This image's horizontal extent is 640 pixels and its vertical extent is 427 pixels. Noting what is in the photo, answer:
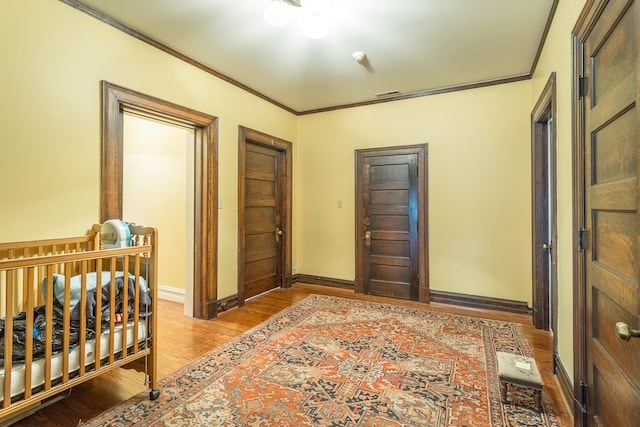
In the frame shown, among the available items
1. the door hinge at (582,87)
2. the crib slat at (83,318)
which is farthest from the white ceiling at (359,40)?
the crib slat at (83,318)

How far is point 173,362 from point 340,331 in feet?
4.72

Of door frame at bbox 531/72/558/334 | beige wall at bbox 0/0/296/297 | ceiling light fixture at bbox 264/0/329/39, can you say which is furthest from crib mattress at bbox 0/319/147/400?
door frame at bbox 531/72/558/334

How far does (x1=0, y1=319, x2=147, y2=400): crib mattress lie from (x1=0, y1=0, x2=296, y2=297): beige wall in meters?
0.86

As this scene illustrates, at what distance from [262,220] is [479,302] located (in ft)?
9.45

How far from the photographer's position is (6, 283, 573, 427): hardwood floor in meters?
1.85

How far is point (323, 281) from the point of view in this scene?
4.67 m

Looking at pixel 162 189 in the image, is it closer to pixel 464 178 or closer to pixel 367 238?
pixel 367 238

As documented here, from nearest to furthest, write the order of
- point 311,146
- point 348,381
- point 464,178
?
point 348,381
point 464,178
point 311,146

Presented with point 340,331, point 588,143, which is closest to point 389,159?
point 340,331

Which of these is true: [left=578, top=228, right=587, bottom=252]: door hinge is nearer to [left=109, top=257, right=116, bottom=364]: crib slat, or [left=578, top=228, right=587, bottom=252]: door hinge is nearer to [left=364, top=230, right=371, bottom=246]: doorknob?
[left=109, top=257, right=116, bottom=364]: crib slat

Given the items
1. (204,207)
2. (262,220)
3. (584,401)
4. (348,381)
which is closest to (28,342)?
(348,381)

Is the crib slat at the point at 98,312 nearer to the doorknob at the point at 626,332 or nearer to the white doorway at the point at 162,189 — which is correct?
the white doorway at the point at 162,189

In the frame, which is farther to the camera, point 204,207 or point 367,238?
point 367,238

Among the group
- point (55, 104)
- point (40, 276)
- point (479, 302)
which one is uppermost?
point (55, 104)
